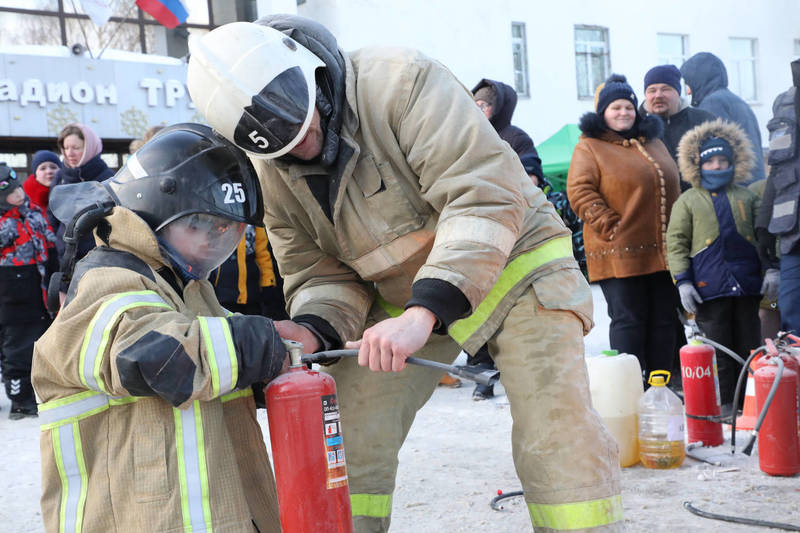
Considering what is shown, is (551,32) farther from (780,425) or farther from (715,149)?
(780,425)

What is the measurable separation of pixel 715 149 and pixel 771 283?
0.88m

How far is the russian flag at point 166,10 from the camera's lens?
1256cm

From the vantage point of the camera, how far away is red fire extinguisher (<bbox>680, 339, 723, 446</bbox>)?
4418 mm

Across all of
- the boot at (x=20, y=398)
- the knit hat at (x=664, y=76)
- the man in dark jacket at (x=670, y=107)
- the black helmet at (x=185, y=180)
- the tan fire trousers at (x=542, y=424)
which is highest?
the knit hat at (x=664, y=76)

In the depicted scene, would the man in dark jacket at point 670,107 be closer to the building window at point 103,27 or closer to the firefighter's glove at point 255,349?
the firefighter's glove at point 255,349

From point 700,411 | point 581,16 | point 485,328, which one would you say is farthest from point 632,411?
point 581,16

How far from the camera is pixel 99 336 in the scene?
191 centimetres

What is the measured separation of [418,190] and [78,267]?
0.94 m

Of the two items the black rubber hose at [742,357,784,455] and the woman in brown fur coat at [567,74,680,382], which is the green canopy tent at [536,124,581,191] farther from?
the black rubber hose at [742,357,784,455]

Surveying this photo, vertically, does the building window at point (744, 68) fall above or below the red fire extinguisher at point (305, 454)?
above

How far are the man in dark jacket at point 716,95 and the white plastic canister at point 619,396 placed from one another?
2809mm

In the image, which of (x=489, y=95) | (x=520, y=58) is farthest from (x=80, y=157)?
(x=520, y=58)

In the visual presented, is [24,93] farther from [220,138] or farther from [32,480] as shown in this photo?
[220,138]

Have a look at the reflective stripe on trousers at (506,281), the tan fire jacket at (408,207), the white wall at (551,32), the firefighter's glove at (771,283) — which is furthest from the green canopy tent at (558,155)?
the reflective stripe on trousers at (506,281)
